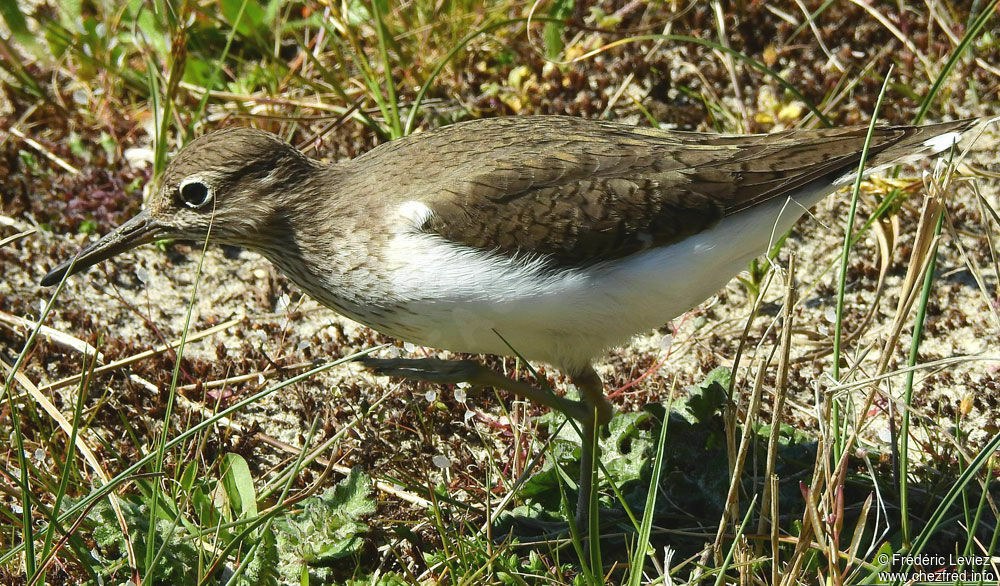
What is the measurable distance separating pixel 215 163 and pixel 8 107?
11.7 ft

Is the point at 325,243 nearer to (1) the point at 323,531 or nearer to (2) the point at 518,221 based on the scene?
Result: (2) the point at 518,221

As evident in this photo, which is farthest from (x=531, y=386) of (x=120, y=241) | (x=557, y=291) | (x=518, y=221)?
(x=120, y=241)

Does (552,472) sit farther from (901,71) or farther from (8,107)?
(8,107)

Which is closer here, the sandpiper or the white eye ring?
the sandpiper

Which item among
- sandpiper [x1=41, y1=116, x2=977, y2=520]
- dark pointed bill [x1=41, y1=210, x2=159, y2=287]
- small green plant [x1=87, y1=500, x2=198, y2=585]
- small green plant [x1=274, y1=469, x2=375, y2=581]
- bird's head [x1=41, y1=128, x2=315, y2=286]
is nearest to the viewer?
small green plant [x1=87, y1=500, x2=198, y2=585]

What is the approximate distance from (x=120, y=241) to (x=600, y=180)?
96.7 inches

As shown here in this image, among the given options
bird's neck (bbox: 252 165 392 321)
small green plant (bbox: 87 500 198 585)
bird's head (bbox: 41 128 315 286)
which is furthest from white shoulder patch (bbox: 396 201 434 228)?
small green plant (bbox: 87 500 198 585)

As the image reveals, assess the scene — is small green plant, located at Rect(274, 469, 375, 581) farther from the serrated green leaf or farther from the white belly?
the white belly

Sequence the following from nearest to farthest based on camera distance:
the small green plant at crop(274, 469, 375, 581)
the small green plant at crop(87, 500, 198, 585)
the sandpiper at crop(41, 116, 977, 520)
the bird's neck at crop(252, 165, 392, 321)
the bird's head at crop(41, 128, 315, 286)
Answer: the small green plant at crop(87, 500, 198, 585), the small green plant at crop(274, 469, 375, 581), the sandpiper at crop(41, 116, 977, 520), the bird's neck at crop(252, 165, 392, 321), the bird's head at crop(41, 128, 315, 286)

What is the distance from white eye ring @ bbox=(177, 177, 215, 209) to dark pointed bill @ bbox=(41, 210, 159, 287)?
9.5 inches

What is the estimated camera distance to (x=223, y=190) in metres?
4.84

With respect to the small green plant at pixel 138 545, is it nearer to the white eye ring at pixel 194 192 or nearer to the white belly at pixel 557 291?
the white belly at pixel 557 291

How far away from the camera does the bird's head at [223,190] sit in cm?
482

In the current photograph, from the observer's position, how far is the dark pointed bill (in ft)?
16.3
